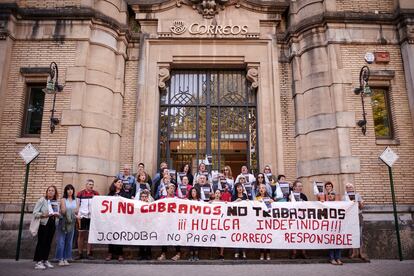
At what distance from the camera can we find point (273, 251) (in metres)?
8.56

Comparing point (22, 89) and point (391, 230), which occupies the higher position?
point (22, 89)

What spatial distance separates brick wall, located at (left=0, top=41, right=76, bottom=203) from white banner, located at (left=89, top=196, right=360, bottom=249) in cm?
281

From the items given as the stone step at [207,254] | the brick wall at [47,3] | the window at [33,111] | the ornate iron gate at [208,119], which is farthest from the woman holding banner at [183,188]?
the brick wall at [47,3]

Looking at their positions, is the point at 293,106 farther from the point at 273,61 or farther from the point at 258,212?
the point at 258,212

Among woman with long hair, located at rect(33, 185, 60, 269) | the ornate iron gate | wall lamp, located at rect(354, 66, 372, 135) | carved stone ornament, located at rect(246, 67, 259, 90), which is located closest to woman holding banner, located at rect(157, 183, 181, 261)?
woman with long hair, located at rect(33, 185, 60, 269)

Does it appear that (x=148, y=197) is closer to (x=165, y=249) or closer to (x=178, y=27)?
(x=165, y=249)

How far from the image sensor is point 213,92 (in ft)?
42.1

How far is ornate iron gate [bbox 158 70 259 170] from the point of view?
40.2 feet

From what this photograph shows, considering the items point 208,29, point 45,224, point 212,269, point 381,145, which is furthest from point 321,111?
point 45,224

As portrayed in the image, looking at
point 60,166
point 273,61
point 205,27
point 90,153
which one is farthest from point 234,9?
Answer: point 60,166

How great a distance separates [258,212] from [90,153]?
18.7 feet

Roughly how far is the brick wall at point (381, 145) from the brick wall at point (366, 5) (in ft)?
4.94

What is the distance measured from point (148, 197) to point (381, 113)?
8.54m

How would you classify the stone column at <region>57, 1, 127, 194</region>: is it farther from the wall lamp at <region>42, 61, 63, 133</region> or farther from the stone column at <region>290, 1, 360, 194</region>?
the stone column at <region>290, 1, 360, 194</region>
